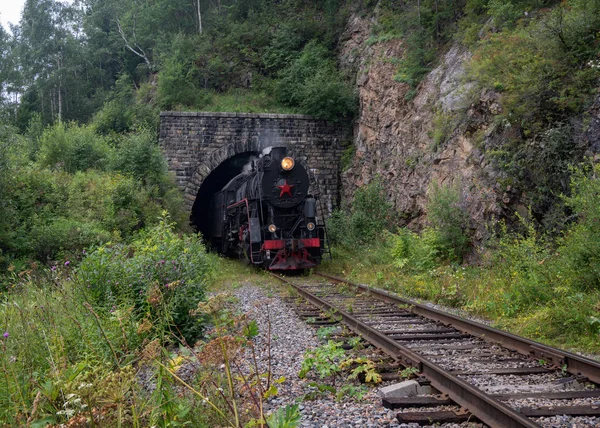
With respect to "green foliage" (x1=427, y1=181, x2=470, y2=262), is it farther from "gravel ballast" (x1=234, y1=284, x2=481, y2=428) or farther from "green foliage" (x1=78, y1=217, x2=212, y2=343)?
"green foliage" (x1=78, y1=217, x2=212, y2=343)

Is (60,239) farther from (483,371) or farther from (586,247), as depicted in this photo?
(586,247)

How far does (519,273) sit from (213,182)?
1969 centimetres

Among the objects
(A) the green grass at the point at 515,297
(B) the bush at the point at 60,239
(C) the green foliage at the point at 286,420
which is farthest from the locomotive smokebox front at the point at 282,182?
(C) the green foliage at the point at 286,420

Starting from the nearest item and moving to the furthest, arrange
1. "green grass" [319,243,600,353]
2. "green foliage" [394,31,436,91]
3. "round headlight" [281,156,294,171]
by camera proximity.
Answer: "green grass" [319,243,600,353], "round headlight" [281,156,294,171], "green foliage" [394,31,436,91]

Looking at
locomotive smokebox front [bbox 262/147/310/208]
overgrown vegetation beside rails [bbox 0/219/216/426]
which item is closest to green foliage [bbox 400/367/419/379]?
overgrown vegetation beside rails [bbox 0/219/216/426]

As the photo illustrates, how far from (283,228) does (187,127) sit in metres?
9.79

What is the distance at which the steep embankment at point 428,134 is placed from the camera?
11266 mm

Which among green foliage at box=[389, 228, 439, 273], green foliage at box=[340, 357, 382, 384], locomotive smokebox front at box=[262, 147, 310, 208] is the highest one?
locomotive smokebox front at box=[262, 147, 310, 208]

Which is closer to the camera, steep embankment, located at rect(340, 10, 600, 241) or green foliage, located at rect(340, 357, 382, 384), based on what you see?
green foliage, located at rect(340, 357, 382, 384)

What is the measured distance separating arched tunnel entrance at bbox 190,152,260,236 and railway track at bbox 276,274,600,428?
57.0 ft

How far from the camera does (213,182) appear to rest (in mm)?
26047

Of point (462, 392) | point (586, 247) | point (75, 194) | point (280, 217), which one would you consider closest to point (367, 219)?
point (280, 217)

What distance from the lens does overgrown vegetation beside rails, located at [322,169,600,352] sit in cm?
630

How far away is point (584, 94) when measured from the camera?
963cm
